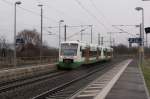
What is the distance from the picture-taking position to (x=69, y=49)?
4097 cm

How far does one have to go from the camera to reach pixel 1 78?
86.5 ft

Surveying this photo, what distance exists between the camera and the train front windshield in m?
40.6

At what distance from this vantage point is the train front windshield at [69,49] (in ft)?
133

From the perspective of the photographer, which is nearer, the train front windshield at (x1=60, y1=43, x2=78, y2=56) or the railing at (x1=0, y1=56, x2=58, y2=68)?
the train front windshield at (x1=60, y1=43, x2=78, y2=56)

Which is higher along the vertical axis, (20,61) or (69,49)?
(69,49)

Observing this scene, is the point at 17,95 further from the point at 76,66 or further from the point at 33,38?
the point at 33,38

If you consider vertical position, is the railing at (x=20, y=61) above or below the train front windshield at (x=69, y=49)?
below

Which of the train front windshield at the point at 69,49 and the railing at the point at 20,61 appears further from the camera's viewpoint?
the railing at the point at 20,61

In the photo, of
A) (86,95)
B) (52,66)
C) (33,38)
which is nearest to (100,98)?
(86,95)

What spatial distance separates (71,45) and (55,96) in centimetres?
2345

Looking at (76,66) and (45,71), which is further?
(76,66)

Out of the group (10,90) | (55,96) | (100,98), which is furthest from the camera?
(10,90)

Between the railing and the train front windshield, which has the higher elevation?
the train front windshield

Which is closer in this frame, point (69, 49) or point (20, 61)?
point (69, 49)
